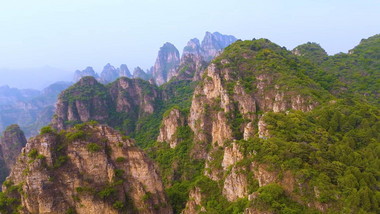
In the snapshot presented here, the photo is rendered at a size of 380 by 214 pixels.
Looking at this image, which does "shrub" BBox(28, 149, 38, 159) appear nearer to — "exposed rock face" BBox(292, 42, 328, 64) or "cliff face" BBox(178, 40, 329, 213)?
"cliff face" BBox(178, 40, 329, 213)

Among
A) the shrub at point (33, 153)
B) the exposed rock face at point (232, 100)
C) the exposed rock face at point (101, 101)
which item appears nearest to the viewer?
the shrub at point (33, 153)

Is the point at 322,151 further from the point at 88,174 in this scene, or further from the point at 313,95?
the point at 88,174

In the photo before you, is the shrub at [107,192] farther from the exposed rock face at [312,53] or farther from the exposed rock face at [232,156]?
the exposed rock face at [312,53]

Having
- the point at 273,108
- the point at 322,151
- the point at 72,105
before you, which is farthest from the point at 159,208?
the point at 72,105

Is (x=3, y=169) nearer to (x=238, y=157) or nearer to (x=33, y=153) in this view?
(x=33, y=153)

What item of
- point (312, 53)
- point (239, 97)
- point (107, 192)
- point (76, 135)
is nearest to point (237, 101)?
point (239, 97)

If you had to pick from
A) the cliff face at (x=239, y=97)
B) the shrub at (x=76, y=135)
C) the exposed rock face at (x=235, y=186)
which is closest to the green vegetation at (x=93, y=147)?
Result: the shrub at (x=76, y=135)
